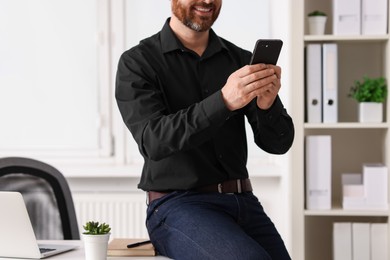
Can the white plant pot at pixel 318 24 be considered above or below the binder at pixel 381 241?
above

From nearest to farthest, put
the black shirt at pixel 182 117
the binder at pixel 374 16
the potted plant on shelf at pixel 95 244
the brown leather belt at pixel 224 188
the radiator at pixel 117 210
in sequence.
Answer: the potted plant on shelf at pixel 95 244
the black shirt at pixel 182 117
the brown leather belt at pixel 224 188
the binder at pixel 374 16
the radiator at pixel 117 210

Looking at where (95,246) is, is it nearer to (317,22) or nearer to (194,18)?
(194,18)

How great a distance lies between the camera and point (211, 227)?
2098 mm

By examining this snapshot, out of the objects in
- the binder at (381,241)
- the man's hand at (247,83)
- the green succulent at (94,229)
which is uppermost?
the man's hand at (247,83)

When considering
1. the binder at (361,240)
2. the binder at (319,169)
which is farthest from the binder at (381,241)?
the binder at (319,169)

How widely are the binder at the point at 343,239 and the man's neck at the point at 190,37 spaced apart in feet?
4.49

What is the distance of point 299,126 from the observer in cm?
347

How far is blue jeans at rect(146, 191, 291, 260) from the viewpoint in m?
2.03

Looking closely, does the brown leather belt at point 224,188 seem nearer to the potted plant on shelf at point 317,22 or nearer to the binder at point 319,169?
the binder at point 319,169

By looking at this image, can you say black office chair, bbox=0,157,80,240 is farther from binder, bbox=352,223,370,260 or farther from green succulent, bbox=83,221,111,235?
binder, bbox=352,223,370,260

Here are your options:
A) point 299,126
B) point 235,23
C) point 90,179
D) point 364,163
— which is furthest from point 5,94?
point 364,163

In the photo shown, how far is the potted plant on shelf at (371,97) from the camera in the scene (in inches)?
136

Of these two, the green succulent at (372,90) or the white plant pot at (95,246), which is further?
the green succulent at (372,90)

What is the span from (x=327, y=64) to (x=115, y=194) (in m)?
1.31
